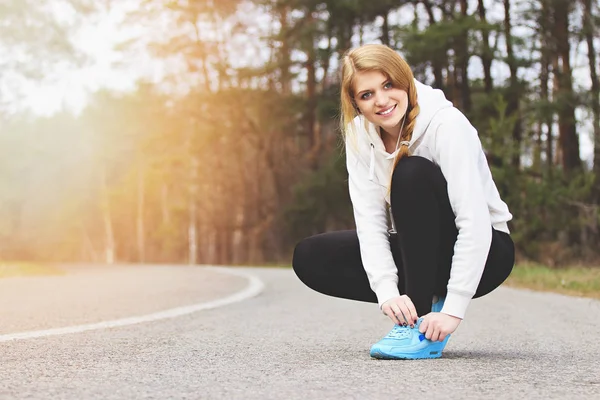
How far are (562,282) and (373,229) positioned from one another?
664 cm

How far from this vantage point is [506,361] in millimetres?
3318

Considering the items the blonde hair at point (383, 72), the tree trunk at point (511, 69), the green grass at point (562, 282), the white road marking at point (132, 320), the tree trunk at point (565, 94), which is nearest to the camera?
the blonde hair at point (383, 72)

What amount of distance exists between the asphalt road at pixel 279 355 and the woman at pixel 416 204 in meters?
0.22

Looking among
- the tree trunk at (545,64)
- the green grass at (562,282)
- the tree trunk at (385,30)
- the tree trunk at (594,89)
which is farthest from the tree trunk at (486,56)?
the green grass at (562,282)

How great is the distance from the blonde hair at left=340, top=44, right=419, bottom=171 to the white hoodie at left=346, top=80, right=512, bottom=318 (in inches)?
1.6

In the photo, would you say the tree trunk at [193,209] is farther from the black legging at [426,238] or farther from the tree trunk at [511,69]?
the black legging at [426,238]

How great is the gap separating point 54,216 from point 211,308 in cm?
5026

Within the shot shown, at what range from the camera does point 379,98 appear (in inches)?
138

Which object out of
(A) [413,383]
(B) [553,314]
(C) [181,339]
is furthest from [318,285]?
(B) [553,314]

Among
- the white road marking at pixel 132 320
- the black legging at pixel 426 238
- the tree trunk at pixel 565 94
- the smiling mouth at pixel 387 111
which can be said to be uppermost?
the tree trunk at pixel 565 94

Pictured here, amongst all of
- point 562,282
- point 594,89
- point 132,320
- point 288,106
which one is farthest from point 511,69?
point 132,320

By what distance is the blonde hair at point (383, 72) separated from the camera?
3.48 m

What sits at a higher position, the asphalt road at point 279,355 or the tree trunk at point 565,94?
the tree trunk at point 565,94

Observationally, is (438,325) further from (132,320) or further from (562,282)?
(562,282)
